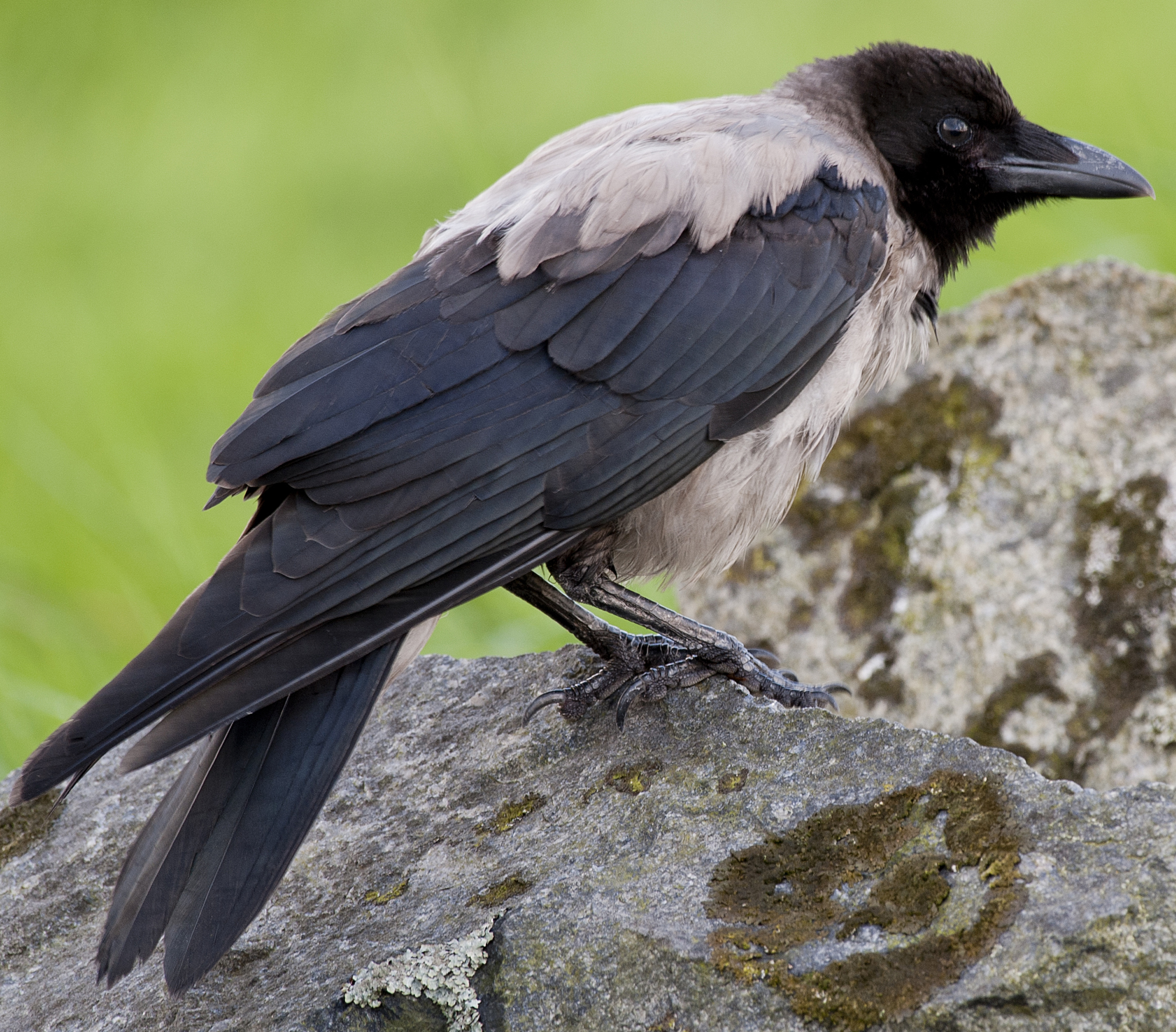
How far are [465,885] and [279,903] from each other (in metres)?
0.46

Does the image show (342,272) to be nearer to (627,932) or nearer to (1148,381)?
(1148,381)

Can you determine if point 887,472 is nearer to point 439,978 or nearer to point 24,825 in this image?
point 439,978

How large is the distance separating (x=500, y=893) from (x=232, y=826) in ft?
1.76

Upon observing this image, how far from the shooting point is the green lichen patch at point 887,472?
396 cm

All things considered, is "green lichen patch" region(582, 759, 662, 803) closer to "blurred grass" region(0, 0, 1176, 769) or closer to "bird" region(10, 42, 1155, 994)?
"bird" region(10, 42, 1155, 994)

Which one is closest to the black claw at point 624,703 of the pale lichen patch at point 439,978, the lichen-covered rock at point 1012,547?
the pale lichen patch at point 439,978

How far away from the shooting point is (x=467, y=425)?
9.02 feet

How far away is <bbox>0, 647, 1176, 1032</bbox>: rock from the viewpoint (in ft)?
6.91

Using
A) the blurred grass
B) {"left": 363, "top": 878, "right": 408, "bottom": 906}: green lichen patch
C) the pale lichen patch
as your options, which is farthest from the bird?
the blurred grass

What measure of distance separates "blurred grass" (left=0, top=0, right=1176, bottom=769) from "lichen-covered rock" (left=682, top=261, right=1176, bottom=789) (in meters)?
1.46

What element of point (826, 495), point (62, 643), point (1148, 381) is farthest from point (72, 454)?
point (1148, 381)

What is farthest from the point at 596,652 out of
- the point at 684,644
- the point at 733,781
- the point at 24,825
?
the point at 24,825

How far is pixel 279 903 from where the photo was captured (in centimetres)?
282

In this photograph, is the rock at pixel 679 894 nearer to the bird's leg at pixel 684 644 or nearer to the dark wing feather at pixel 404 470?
the bird's leg at pixel 684 644
